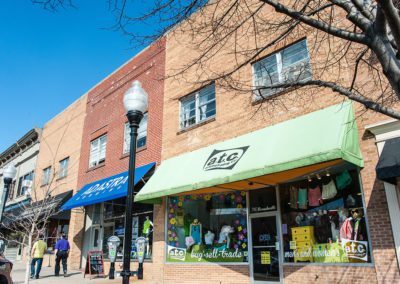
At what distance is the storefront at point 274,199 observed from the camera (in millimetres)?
8242

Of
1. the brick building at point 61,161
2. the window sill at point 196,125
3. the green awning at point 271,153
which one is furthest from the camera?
the brick building at point 61,161

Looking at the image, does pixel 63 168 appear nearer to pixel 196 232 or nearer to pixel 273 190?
pixel 196 232

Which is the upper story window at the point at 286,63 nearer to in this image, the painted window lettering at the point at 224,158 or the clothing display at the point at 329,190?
the painted window lettering at the point at 224,158

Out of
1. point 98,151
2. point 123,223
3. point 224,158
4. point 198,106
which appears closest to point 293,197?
point 224,158

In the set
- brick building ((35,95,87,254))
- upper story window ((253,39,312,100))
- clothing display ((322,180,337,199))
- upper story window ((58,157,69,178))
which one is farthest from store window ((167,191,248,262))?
upper story window ((58,157,69,178))

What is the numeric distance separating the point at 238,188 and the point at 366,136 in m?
3.80

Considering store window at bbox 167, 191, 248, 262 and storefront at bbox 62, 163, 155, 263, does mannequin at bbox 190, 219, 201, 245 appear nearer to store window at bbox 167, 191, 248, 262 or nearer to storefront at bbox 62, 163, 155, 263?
store window at bbox 167, 191, 248, 262

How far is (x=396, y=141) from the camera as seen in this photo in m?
7.60

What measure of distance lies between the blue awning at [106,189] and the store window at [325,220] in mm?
5859

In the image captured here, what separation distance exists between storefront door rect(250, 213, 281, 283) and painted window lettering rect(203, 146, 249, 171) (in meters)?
1.79

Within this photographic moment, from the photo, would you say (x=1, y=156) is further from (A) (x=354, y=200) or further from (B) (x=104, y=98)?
(A) (x=354, y=200)

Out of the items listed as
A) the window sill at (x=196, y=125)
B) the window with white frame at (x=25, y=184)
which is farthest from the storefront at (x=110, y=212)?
the window with white frame at (x=25, y=184)

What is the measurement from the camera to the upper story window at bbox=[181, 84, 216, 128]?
42.5ft

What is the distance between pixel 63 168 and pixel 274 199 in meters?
14.9
